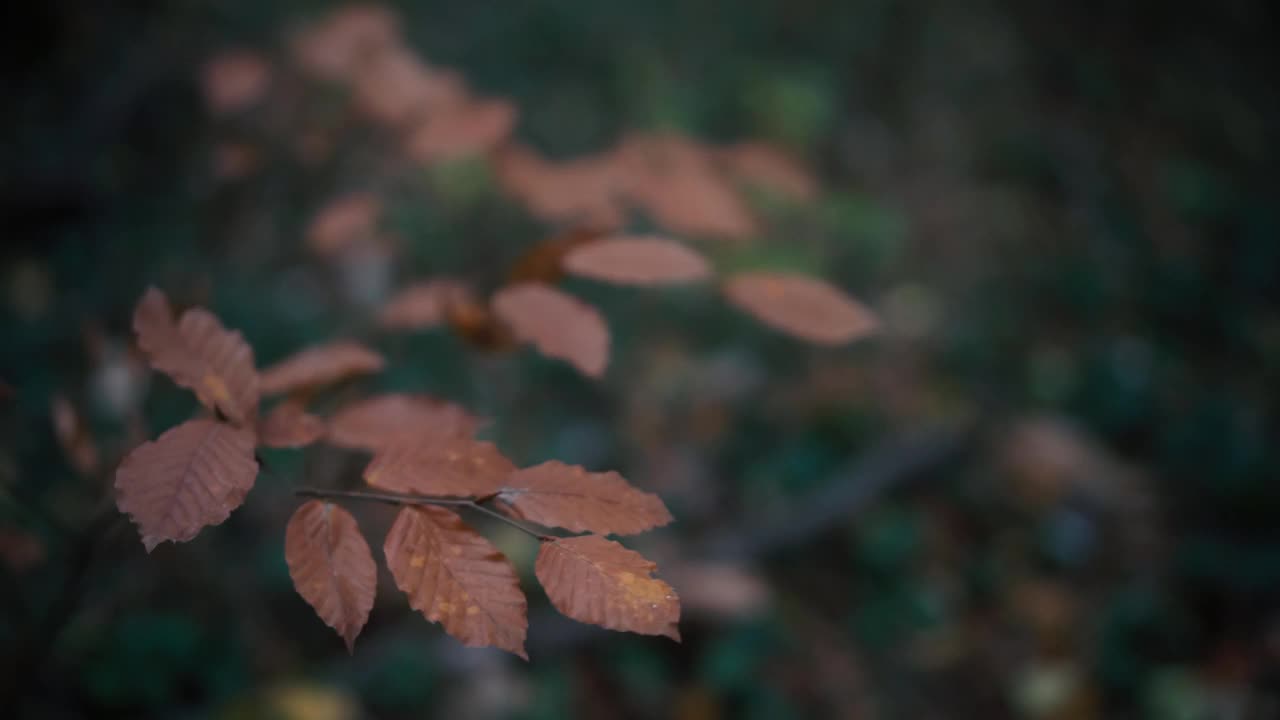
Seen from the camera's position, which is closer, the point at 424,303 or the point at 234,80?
the point at 424,303

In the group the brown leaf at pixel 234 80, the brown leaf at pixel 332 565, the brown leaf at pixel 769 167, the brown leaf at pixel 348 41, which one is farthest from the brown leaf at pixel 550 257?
the brown leaf at pixel 234 80

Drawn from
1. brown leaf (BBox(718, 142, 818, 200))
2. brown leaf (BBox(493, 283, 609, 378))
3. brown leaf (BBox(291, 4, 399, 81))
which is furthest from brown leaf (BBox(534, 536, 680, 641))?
brown leaf (BBox(291, 4, 399, 81))

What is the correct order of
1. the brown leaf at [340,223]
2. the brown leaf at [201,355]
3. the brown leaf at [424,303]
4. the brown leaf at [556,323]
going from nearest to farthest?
1. the brown leaf at [201,355]
2. the brown leaf at [556,323]
3. the brown leaf at [424,303]
4. the brown leaf at [340,223]

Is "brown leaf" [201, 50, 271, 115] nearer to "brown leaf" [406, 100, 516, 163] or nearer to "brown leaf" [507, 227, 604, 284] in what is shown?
"brown leaf" [406, 100, 516, 163]

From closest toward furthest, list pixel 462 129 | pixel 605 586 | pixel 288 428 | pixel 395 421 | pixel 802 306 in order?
pixel 605 586 → pixel 288 428 → pixel 395 421 → pixel 802 306 → pixel 462 129

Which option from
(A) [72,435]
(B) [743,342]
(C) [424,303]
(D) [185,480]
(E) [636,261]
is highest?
(E) [636,261]

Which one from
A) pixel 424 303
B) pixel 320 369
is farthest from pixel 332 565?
pixel 424 303

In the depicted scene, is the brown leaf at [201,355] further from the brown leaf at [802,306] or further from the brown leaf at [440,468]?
the brown leaf at [802,306]

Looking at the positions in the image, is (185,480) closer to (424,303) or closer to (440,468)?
(440,468)
